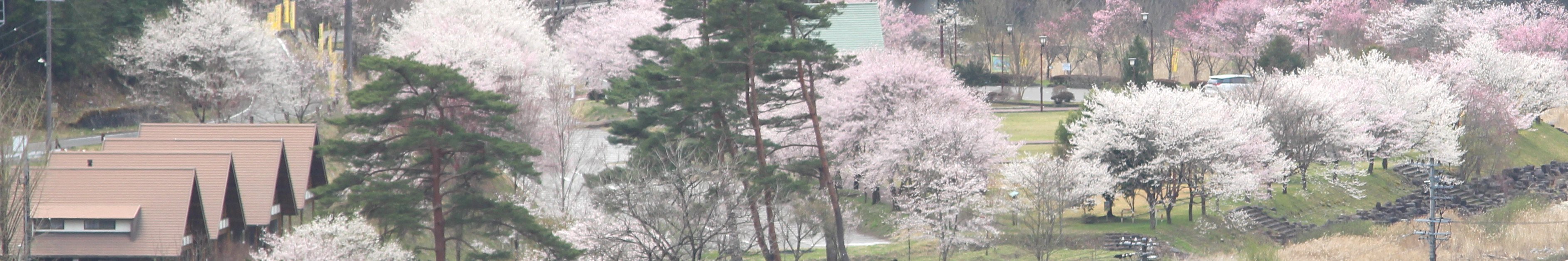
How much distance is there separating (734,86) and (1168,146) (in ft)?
44.7

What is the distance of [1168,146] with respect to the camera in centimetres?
3909

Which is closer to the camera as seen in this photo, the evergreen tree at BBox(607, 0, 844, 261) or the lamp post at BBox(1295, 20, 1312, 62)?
the evergreen tree at BBox(607, 0, 844, 261)

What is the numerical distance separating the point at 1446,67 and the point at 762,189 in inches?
1543

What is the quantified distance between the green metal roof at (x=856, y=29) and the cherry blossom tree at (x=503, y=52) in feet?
31.6

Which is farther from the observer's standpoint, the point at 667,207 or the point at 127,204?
the point at 127,204

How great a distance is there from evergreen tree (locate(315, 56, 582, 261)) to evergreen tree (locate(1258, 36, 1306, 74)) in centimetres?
3664

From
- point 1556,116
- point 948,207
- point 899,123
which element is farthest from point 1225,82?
point 948,207

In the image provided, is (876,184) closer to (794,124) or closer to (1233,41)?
(794,124)

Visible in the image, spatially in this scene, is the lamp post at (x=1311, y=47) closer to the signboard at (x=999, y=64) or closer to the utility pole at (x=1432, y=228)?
the signboard at (x=999, y=64)

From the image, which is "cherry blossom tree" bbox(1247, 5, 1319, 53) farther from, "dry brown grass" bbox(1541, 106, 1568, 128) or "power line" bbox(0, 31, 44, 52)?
"power line" bbox(0, 31, 44, 52)

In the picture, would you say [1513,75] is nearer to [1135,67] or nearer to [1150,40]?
[1135,67]

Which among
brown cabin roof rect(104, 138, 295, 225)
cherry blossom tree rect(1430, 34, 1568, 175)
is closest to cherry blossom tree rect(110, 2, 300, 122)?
brown cabin roof rect(104, 138, 295, 225)

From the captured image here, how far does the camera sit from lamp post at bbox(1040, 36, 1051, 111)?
6112 cm

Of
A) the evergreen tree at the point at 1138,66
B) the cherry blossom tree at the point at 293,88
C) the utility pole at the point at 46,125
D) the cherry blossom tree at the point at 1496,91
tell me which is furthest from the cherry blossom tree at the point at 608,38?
the cherry blossom tree at the point at 1496,91
